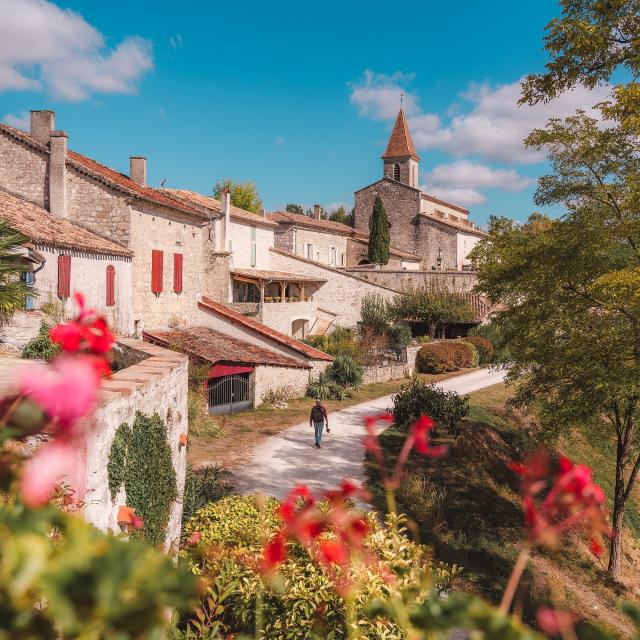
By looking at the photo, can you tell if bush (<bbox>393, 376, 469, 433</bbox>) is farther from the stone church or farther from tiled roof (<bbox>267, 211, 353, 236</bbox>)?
the stone church

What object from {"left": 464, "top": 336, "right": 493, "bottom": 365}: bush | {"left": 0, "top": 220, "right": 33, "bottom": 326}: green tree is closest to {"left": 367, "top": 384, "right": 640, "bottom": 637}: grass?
{"left": 0, "top": 220, "right": 33, "bottom": 326}: green tree

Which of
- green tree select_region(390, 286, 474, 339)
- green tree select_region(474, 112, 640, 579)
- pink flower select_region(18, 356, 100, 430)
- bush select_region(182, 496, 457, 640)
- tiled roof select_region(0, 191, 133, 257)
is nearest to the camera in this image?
pink flower select_region(18, 356, 100, 430)

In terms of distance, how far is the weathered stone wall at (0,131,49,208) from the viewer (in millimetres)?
17719

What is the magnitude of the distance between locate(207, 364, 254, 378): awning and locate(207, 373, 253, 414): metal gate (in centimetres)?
20

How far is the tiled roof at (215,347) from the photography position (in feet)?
65.1

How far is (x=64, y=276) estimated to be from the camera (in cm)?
1462

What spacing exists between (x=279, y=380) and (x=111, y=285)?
8.04m

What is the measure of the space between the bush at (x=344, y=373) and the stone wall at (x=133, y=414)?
14658mm

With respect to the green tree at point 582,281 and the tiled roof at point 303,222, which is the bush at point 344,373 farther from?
the tiled roof at point 303,222

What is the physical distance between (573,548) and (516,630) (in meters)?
13.7

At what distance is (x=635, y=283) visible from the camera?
8.19 metres

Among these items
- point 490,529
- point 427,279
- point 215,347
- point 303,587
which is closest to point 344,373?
point 215,347

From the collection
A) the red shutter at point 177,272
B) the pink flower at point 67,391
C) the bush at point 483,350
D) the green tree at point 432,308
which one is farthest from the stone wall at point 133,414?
the bush at point 483,350

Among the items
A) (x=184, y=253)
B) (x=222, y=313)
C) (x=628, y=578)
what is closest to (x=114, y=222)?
(x=184, y=253)
